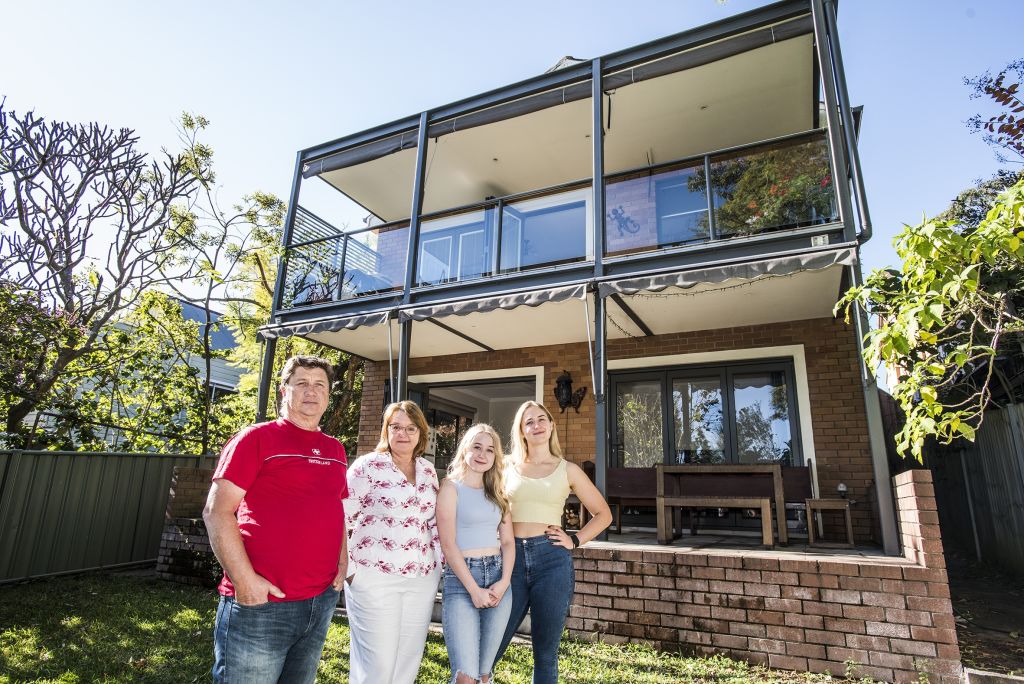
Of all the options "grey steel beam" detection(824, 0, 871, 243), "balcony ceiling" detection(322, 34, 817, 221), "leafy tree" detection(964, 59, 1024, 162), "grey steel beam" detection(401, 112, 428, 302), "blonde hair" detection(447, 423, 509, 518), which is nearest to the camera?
"blonde hair" detection(447, 423, 509, 518)

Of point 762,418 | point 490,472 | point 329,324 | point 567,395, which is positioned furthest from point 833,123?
point 329,324

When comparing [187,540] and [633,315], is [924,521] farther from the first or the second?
[187,540]

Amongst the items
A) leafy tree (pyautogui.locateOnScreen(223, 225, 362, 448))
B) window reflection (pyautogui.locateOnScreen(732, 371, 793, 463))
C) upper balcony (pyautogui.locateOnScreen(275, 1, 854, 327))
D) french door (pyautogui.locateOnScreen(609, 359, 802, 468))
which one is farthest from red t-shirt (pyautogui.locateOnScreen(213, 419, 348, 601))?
leafy tree (pyautogui.locateOnScreen(223, 225, 362, 448))

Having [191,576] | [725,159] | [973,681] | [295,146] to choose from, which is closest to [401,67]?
[295,146]

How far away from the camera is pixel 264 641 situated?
68.1 inches

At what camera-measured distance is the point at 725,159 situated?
5.53 meters

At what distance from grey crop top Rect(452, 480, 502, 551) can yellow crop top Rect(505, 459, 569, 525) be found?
135 millimetres

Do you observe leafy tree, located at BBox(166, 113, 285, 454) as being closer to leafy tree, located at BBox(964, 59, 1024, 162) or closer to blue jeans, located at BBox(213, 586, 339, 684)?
blue jeans, located at BBox(213, 586, 339, 684)

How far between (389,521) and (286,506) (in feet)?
1.66

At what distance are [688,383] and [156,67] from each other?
832cm

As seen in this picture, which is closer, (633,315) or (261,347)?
(633,315)

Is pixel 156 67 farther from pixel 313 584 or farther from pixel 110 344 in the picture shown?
pixel 313 584

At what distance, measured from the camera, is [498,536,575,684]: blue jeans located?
2.39 meters

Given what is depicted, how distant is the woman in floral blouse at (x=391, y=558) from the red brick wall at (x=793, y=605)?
2238 millimetres
